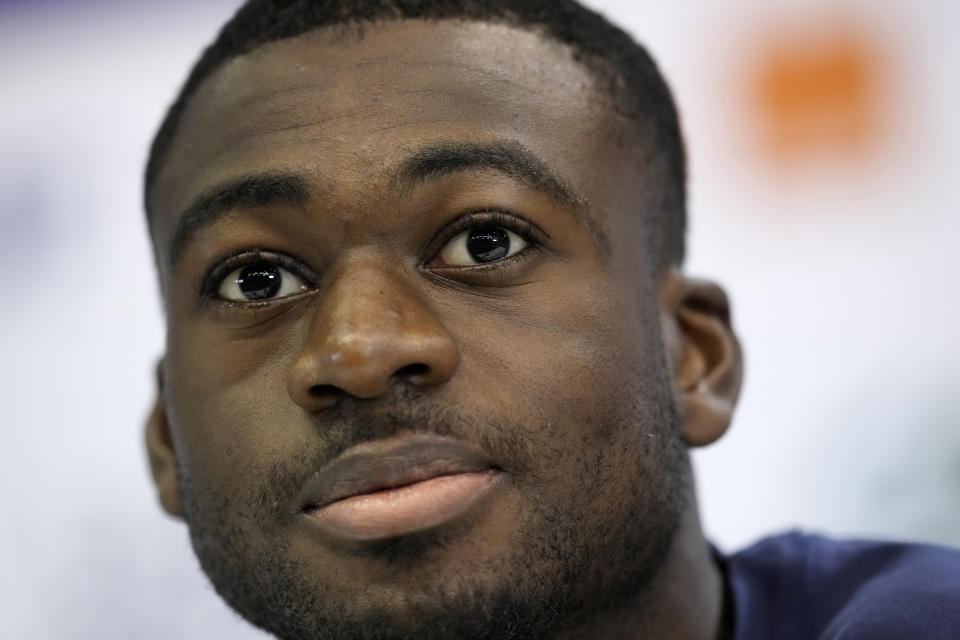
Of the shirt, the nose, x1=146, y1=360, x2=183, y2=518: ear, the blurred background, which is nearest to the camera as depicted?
the nose

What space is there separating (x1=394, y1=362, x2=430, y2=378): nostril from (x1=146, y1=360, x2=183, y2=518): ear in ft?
1.57

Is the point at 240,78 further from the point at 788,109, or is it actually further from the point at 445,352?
the point at 788,109

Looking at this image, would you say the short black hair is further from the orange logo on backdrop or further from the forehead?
the orange logo on backdrop

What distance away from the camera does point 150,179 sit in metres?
1.51

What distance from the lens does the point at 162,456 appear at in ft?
5.00

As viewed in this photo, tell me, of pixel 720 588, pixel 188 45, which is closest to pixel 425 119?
pixel 720 588

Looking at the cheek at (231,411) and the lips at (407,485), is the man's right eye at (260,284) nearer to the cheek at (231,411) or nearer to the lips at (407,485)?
the cheek at (231,411)

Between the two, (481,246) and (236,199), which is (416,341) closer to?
(481,246)

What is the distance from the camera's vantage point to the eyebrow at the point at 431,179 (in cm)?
120

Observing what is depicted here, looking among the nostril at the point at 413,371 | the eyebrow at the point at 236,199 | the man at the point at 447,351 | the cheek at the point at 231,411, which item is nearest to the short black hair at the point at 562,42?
the man at the point at 447,351

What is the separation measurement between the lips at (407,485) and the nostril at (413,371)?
0.20 ft

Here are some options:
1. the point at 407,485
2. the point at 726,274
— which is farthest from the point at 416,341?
the point at 726,274

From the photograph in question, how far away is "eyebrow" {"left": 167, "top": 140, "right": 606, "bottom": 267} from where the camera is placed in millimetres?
1203

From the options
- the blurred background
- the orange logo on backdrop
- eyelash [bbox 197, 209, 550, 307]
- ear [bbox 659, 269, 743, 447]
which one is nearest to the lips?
eyelash [bbox 197, 209, 550, 307]
